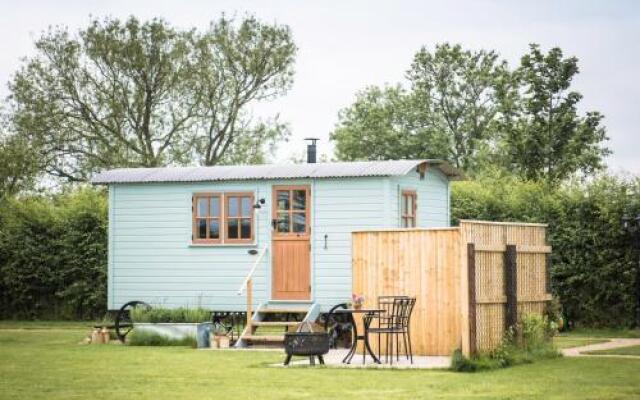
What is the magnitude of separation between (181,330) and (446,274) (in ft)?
17.1

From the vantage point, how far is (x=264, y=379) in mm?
13750

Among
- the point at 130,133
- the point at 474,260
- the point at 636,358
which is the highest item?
the point at 130,133

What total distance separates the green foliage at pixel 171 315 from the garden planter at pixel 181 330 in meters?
0.12

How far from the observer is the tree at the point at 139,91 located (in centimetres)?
3656

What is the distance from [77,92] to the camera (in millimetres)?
36594

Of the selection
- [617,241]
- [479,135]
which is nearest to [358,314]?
[617,241]

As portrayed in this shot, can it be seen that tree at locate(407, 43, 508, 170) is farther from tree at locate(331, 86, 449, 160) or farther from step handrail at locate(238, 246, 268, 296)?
step handrail at locate(238, 246, 268, 296)

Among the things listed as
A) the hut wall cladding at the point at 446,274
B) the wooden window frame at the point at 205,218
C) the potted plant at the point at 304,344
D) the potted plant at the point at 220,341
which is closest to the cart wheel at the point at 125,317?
the wooden window frame at the point at 205,218

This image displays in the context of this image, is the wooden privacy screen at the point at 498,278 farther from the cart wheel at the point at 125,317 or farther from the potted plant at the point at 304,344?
the cart wheel at the point at 125,317

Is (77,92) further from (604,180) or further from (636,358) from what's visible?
(636,358)

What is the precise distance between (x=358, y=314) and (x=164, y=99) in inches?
822

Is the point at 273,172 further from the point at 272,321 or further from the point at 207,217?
the point at 272,321

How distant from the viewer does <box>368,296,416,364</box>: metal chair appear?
1569 centimetres

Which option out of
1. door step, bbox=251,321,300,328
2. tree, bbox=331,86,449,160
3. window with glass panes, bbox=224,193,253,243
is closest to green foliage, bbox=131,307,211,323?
door step, bbox=251,321,300,328
